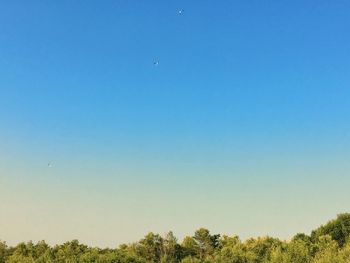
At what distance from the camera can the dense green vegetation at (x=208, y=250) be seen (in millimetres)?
82312

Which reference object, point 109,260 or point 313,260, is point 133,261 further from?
point 313,260

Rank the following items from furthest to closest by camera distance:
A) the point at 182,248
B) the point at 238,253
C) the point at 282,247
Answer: the point at 182,248 → the point at 238,253 → the point at 282,247

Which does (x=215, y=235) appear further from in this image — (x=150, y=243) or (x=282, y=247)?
(x=282, y=247)

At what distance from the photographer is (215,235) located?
13412 cm

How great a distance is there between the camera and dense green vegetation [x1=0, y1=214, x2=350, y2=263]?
8231 cm

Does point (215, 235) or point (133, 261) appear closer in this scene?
point (133, 261)

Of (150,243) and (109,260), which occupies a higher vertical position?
(150,243)

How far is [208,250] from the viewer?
427 feet

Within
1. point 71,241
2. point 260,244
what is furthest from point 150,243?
point 260,244

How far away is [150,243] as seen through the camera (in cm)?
12219

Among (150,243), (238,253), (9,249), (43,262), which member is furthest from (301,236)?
(9,249)

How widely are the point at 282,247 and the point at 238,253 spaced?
11.1 metres

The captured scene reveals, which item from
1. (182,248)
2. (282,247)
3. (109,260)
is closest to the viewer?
(109,260)

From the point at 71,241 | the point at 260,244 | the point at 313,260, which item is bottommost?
the point at 313,260
